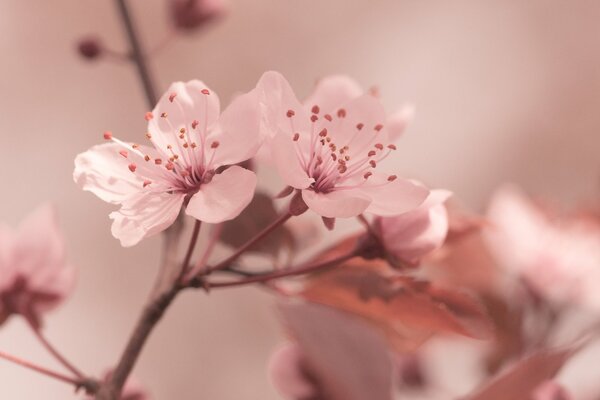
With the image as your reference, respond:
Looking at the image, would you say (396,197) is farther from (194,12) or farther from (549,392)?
(194,12)

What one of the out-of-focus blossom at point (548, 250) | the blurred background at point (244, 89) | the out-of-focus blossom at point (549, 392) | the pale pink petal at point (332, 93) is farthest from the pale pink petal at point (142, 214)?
the blurred background at point (244, 89)

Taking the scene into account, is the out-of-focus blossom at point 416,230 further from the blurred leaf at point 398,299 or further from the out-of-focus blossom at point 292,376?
the out-of-focus blossom at point 292,376

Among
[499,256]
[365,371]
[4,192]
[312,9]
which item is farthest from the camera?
[312,9]

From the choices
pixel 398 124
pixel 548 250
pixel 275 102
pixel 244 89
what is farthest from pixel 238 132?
pixel 244 89

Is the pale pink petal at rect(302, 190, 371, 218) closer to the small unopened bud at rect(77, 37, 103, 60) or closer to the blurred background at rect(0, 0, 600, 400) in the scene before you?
the small unopened bud at rect(77, 37, 103, 60)

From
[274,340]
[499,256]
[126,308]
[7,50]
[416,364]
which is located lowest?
[274,340]

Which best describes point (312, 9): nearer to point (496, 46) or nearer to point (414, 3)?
point (414, 3)

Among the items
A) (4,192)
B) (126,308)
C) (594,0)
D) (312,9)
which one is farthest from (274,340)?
(594,0)

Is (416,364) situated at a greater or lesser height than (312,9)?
lesser
